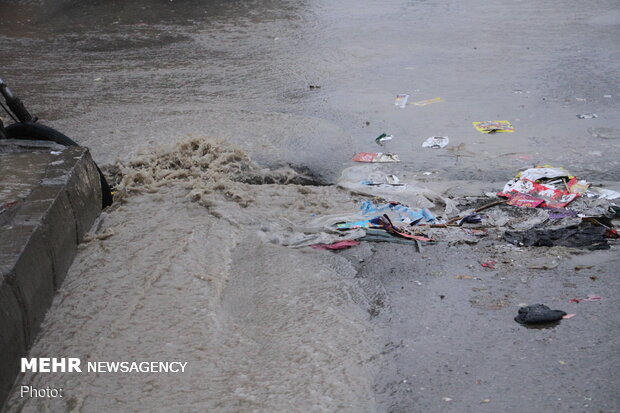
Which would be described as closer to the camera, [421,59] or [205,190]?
[205,190]

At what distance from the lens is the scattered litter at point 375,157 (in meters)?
5.79

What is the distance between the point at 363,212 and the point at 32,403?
260 centimetres

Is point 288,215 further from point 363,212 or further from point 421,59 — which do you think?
point 421,59

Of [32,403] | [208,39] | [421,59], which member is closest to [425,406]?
[32,403]

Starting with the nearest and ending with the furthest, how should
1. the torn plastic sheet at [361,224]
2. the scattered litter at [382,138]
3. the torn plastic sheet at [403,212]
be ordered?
the torn plastic sheet at [361,224] → the torn plastic sheet at [403,212] → the scattered litter at [382,138]

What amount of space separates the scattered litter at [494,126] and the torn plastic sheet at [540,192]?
1.18 m

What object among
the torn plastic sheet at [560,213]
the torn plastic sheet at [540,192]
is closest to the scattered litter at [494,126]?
the torn plastic sheet at [540,192]

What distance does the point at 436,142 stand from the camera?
238 inches

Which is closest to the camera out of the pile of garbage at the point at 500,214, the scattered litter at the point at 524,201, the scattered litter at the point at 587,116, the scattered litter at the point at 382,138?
the pile of garbage at the point at 500,214

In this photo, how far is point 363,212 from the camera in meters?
4.80

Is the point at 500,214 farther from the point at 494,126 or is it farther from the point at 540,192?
the point at 494,126

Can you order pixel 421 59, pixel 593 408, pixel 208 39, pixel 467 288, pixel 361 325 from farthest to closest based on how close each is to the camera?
pixel 208 39
pixel 421 59
pixel 467 288
pixel 361 325
pixel 593 408

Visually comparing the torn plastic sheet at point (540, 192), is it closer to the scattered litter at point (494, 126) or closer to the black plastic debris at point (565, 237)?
the black plastic debris at point (565, 237)

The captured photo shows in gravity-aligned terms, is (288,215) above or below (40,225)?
below
